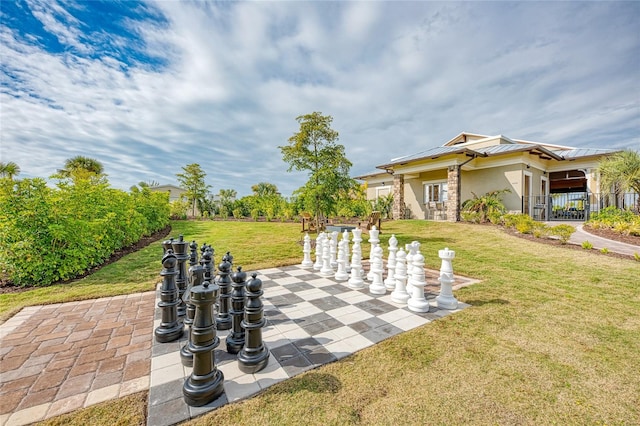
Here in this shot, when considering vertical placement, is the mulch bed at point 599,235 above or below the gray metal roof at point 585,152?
below

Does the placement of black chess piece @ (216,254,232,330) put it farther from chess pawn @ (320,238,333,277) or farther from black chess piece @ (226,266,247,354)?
chess pawn @ (320,238,333,277)

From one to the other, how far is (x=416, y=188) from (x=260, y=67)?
12727 millimetres

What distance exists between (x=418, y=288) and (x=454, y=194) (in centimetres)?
1147

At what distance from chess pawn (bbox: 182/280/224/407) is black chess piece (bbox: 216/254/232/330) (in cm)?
88

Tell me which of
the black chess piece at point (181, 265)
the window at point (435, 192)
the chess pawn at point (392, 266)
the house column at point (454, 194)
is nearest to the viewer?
the black chess piece at point (181, 265)

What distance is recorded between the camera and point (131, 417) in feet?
4.97

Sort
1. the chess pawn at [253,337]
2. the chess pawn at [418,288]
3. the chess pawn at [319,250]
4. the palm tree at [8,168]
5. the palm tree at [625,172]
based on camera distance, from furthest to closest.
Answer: the palm tree at [8,168]
the palm tree at [625,172]
the chess pawn at [319,250]
the chess pawn at [418,288]
the chess pawn at [253,337]

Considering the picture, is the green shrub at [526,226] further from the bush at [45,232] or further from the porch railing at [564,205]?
the bush at [45,232]

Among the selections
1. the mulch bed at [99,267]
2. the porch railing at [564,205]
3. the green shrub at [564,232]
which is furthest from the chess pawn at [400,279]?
the porch railing at [564,205]

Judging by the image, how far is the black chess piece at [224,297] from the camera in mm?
2674

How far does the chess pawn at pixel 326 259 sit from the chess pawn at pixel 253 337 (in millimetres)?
2775

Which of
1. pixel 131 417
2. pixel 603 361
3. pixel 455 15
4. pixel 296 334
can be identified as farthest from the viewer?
pixel 455 15

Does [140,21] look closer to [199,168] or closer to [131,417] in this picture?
[131,417]

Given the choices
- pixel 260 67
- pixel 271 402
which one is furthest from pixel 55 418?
pixel 260 67
